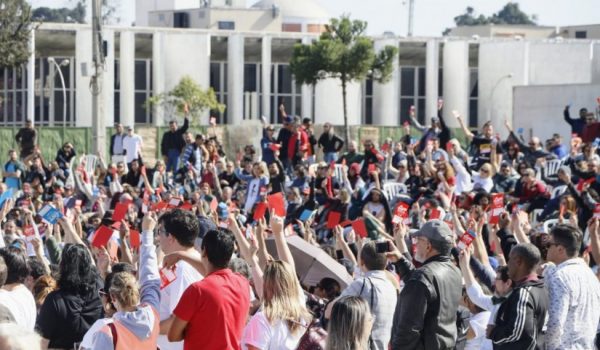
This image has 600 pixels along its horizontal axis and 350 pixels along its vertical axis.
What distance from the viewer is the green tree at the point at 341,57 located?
49.6m

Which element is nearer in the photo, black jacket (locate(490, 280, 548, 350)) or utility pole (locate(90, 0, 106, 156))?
black jacket (locate(490, 280, 548, 350))

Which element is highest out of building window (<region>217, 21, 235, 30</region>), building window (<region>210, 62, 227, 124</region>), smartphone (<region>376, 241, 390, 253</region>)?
building window (<region>217, 21, 235, 30</region>)

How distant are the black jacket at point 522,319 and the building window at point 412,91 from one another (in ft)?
181

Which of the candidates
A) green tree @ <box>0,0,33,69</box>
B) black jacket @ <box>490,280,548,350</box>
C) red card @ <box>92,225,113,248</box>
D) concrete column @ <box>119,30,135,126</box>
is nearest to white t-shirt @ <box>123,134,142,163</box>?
red card @ <box>92,225,113,248</box>

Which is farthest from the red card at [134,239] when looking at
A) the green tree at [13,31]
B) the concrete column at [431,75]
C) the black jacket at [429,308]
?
the concrete column at [431,75]

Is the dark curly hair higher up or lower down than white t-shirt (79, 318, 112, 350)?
higher up

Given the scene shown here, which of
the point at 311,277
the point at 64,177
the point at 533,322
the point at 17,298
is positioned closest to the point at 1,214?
the point at 311,277

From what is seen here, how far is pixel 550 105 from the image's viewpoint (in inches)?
1747

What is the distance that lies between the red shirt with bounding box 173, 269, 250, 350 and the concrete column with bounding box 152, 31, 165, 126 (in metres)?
50.5

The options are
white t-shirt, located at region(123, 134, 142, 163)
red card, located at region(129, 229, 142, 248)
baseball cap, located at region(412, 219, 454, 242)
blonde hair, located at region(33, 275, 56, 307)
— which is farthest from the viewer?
white t-shirt, located at region(123, 134, 142, 163)

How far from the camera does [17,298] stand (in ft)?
28.4

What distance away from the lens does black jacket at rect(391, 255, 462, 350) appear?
8.34m

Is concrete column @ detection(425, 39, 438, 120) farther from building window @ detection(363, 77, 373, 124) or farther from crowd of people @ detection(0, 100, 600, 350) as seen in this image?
crowd of people @ detection(0, 100, 600, 350)

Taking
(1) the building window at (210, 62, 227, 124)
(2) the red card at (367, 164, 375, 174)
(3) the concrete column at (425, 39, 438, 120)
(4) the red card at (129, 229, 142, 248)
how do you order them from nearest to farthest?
(4) the red card at (129, 229, 142, 248)
(2) the red card at (367, 164, 375, 174)
(1) the building window at (210, 62, 227, 124)
(3) the concrete column at (425, 39, 438, 120)
